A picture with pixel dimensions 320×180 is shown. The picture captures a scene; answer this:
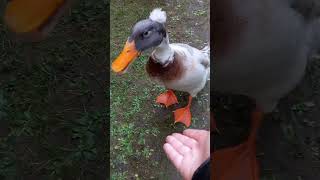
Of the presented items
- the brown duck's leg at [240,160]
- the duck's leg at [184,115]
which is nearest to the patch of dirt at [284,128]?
the brown duck's leg at [240,160]

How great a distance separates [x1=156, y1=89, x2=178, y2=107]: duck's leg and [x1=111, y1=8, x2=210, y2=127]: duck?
85 mm

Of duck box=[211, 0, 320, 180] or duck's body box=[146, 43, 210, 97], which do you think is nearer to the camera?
duck box=[211, 0, 320, 180]

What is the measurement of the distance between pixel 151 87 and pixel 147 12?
10.0 inches

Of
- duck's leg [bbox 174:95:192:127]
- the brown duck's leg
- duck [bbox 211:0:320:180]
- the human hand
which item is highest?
duck [bbox 211:0:320:180]

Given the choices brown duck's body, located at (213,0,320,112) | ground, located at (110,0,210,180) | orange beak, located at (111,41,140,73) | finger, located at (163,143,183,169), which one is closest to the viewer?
brown duck's body, located at (213,0,320,112)

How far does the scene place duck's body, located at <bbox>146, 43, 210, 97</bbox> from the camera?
111cm

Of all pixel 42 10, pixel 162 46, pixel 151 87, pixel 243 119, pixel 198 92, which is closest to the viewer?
pixel 243 119

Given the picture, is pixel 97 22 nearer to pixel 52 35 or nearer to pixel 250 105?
pixel 52 35

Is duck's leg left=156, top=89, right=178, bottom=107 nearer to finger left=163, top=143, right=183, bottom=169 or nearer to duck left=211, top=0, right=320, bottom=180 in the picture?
finger left=163, top=143, right=183, bottom=169

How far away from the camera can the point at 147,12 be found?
1.40 metres

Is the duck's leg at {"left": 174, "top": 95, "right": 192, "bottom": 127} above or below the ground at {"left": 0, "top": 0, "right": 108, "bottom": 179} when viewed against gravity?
below

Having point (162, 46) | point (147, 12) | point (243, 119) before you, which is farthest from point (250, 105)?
point (147, 12)

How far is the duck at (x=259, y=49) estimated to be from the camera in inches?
13.1

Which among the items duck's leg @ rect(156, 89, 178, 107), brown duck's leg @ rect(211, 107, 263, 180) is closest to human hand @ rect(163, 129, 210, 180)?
brown duck's leg @ rect(211, 107, 263, 180)
